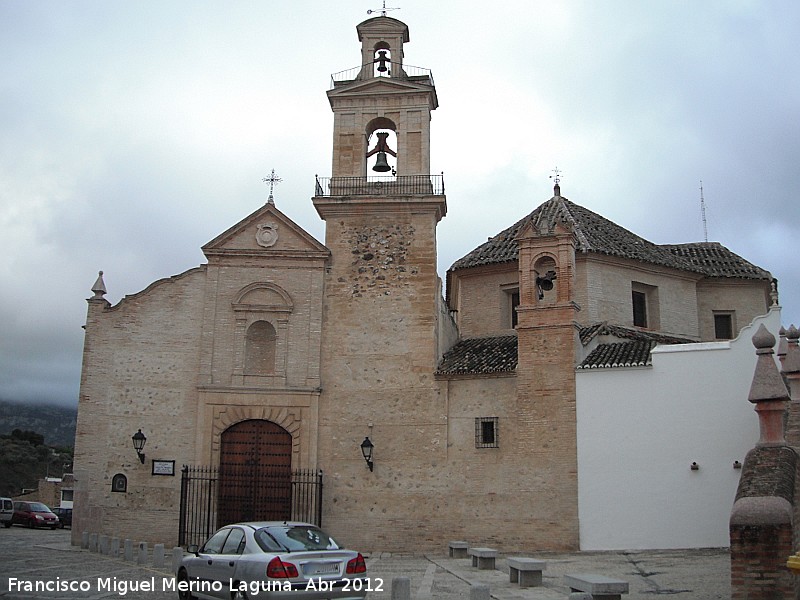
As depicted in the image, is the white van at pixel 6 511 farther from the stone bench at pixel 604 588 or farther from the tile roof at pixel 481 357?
the stone bench at pixel 604 588

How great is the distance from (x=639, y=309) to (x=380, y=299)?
8.20 meters

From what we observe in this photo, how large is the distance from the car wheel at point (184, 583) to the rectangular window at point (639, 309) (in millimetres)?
16585

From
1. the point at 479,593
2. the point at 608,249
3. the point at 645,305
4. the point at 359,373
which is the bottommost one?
the point at 479,593

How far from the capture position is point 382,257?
923 inches

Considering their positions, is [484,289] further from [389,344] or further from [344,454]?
[344,454]

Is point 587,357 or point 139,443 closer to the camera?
point 587,357

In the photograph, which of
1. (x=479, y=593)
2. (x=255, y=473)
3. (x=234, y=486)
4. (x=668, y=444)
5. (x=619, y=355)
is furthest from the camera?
(x=255, y=473)

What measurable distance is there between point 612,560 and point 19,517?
27.3m

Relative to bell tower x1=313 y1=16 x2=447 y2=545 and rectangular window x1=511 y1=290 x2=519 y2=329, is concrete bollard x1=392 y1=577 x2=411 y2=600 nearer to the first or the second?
bell tower x1=313 y1=16 x2=447 y2=545

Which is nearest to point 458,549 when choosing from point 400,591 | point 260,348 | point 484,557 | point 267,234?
point 484,557

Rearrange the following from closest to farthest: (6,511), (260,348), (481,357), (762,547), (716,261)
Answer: (762,547) → (481,357) → (260,348) → (716,261) → (6,511)

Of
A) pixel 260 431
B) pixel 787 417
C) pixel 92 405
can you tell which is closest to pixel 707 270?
pixel 787 417

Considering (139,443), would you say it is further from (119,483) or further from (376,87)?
(376,87)

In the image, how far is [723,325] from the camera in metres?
27.1
